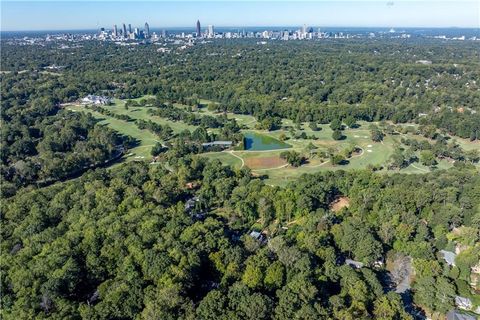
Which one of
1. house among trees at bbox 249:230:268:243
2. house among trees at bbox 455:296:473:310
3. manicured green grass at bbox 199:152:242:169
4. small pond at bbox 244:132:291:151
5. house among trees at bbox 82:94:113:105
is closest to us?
house among trees at bbox 455:296:473:310

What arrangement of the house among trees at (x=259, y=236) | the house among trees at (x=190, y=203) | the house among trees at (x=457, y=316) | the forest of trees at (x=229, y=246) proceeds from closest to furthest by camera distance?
the forest of trees at (x=229, y=246) < the house among trees at (x=457, y=316) < the house among trees at (x=259, y=236) < the house among trees at (x=190, y=203)

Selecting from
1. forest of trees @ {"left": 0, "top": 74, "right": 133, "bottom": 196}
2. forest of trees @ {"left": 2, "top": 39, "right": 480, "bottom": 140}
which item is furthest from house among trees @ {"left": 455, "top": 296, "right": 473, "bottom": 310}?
forest of trees @ {"left": 2, "top": 39, "right": 480, "bottom": 140}

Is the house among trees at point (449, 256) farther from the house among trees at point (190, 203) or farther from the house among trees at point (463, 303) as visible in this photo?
the house among trees at point (190, 203)

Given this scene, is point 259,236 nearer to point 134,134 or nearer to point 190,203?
point 190,203

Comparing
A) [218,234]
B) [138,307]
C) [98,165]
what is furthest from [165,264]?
[98,165]

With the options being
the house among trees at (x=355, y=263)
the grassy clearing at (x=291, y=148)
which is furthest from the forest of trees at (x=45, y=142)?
the house among trees at (x=355, y=263)

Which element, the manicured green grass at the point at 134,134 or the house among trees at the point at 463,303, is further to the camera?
the manicured green grass at the point at 134,134

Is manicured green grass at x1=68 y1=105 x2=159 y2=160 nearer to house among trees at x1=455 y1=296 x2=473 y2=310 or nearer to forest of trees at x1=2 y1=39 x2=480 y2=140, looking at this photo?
forest of trees at x1=2 y1=39 x2=480 y2=140

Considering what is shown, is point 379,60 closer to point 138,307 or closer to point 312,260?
point 312,260

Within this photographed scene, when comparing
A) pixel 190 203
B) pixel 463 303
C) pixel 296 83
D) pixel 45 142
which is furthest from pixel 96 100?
pixel 463 303
